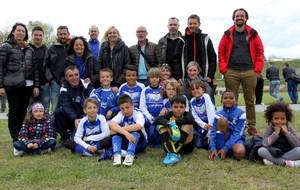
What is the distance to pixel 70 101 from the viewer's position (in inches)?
217

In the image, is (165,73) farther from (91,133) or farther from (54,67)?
(54,67)

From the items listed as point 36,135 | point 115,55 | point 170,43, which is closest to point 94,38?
point 115,55

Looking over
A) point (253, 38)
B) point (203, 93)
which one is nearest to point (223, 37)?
point (253, 38)

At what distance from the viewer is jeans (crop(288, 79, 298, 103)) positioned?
15.3 m

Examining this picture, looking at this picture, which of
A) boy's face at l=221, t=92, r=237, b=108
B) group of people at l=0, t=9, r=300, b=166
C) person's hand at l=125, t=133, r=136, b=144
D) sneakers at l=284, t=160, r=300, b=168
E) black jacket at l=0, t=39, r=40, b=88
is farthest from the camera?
black jacket at l=0, t=39, r=40, b=88

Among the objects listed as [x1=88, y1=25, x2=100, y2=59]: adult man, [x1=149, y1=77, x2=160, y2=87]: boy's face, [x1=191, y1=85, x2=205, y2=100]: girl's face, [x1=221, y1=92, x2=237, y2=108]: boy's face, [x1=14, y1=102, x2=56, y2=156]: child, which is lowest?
[x1=14, y1=102, x2=56, y2=156]: child

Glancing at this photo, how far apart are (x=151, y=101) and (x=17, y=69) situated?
2.52 metres

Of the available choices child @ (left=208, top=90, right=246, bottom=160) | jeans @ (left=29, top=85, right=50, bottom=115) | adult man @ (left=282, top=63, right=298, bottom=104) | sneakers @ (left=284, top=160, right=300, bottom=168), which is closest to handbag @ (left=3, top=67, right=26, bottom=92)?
jeans @ (left=29, top=85, right=50, bottom=115)

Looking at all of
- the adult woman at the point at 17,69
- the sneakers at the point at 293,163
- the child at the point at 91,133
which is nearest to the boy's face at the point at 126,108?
the child at the point at 91,133

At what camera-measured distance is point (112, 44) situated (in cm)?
630

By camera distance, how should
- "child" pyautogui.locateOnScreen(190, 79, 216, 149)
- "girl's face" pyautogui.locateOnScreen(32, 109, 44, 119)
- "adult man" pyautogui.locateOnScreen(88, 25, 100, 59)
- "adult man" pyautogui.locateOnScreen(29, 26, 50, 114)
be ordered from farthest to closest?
"adult man" pyautogui.locateOnScreen(88, 25, 100, 59) < "adult man" pyautogui.locateOnScreen(29, 26, 50, 114) < "child" pyautogui.locateOnScreen(190, 79, 216, 149) < "girl's face" pyautogui.locateOnScreen(32, 109, 44, 119)

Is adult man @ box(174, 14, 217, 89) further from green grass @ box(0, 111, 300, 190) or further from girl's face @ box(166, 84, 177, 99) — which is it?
green grass @ box(0, 111, 300, 190)

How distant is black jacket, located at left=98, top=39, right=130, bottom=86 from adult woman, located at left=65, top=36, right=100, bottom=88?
35cm

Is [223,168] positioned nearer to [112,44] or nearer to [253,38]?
[253,38]
